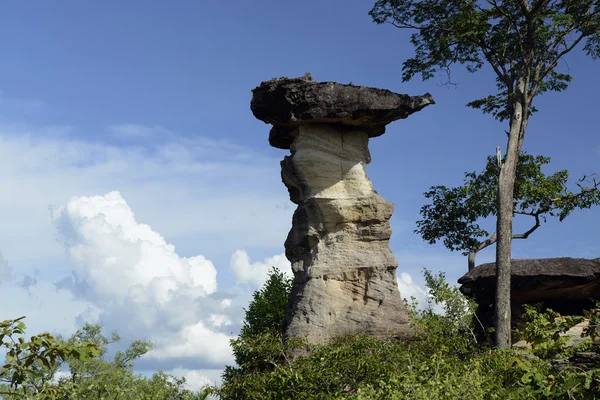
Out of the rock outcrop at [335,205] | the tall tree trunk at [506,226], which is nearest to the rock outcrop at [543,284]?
the tall tree trunk at [506,226]

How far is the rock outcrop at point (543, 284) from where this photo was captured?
25.4m

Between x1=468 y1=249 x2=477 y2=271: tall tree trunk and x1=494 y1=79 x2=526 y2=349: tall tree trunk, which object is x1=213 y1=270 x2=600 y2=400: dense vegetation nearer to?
x1=494 y1=79 x2=526 y2=349: tall tree trunk

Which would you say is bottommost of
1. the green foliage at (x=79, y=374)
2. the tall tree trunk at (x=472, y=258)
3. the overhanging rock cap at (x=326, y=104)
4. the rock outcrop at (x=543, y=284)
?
the green foliage at (x=79, y=374)

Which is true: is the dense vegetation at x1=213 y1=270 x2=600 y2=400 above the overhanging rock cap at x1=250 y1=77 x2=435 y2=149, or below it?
below

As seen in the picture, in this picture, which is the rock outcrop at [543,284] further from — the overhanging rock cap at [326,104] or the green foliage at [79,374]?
the green foliage at [79,374]

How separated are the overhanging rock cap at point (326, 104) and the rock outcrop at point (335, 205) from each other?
31mm

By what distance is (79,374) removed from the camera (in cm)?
1903

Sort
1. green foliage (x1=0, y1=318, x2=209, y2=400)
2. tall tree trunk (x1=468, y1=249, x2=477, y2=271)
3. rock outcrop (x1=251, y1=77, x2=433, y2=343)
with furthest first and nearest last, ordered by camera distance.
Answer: tall tree trunk (x1=468, y1=249, x2=477, y2=271), rock outcrop (x1=251, y1=77, x2=433, y2=343), green foliage (x1=0, y1=318, x2=209, y2=400)

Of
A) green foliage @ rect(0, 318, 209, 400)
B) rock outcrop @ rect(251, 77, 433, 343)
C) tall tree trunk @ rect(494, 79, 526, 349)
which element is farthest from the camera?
tall tree trunk @ rect(494, 79, 526, 349)

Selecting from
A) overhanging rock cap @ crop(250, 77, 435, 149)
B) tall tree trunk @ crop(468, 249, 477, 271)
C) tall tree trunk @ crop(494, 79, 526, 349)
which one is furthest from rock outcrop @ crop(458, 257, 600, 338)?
overhanging rock cap @ crop(250, 77, 435, 149)

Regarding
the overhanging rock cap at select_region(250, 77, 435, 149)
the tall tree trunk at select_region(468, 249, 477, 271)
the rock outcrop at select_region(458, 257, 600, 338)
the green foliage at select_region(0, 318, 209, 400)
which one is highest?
the overhanging rock cap at select_region(250, 77, 435, 149)

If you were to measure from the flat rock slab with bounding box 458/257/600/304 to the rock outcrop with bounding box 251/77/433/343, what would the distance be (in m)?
5.96

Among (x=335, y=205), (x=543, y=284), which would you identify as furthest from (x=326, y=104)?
(x=543, y=284)

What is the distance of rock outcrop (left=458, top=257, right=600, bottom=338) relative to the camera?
25.4 meters
